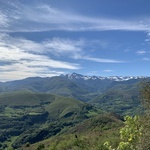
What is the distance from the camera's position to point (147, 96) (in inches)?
927

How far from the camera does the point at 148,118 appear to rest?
75.7 feet

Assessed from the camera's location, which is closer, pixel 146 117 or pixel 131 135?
pixel 131 135

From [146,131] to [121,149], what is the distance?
2494 millimetres

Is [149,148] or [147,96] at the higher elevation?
[147,96]

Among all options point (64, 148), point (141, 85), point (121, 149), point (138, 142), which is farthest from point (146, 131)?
point (64, 148)

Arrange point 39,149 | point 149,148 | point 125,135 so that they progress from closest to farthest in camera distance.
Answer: point 149,148 < point 125,135 < point 39,149

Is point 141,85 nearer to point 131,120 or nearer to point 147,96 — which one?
point 147,96

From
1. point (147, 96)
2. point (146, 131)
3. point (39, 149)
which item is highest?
point (147, 96)

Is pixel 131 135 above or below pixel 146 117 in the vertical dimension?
below

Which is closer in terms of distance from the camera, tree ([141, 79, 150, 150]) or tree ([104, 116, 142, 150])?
tree ([141, 79, 150, 150])

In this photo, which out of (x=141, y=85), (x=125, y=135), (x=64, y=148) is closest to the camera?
(x=125, y=135)

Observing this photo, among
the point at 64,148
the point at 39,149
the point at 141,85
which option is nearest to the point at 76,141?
the point at 64,148

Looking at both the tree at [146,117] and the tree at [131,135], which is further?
the tree at [131,135]

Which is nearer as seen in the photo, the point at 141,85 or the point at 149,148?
the point at 149,148
